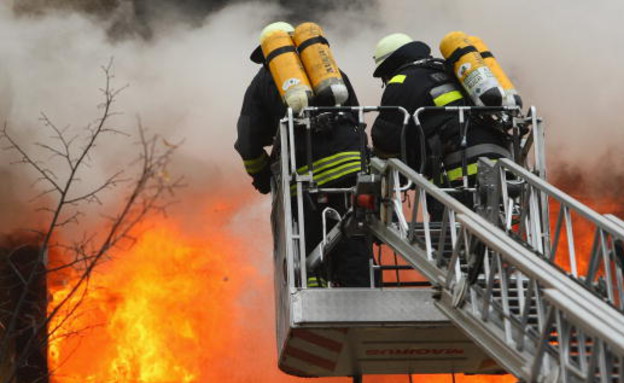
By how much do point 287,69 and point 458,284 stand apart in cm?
249

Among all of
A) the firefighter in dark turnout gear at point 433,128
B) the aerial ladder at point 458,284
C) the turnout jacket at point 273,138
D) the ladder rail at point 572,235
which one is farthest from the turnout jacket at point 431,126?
the ladder rail at point 572,235

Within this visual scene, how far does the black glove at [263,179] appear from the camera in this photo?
995cm

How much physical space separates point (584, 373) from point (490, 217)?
2.09m

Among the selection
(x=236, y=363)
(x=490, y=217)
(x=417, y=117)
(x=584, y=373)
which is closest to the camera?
(x=584, y=373)

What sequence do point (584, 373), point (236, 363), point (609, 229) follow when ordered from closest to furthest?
point (584, 373) → point (609, 229) → point (236, 363)

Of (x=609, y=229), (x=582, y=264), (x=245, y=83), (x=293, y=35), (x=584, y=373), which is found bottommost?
(x=584, y=373)

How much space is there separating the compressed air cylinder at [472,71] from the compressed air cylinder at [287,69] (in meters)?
1.12

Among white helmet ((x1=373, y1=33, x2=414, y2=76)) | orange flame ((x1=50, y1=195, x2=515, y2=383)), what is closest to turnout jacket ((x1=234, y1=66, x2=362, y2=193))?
white helmet ((x1=373, y1=33, x2=414, y2=76))

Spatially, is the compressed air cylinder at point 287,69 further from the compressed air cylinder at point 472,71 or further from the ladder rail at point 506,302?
the compressed air cylinder at point 472,71

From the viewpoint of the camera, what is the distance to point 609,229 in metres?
6.86

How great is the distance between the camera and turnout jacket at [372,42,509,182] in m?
9.09

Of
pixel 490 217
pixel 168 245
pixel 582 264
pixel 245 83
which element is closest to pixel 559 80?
pixel 582 264

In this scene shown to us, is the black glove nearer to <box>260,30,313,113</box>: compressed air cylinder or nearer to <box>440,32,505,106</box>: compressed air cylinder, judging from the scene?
<box>260,30,313,113</box>: compressed air cylinder

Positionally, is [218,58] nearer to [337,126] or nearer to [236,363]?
[236,363]
